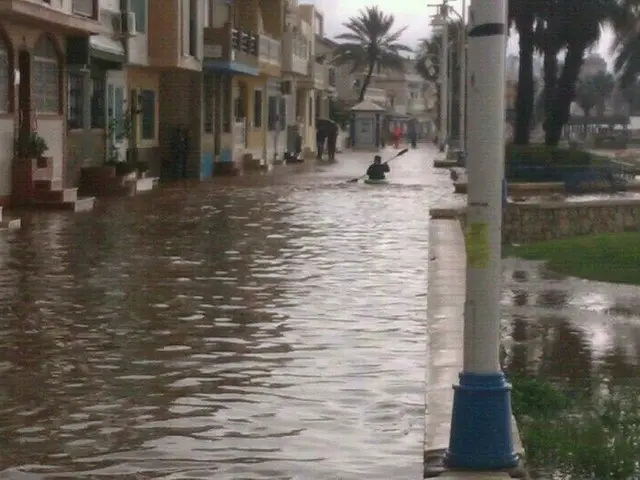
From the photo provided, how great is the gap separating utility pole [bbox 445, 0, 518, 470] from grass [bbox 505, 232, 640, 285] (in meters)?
11.1

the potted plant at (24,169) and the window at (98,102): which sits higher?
the window at (98,102)

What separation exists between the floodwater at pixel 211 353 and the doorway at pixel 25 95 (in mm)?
5779

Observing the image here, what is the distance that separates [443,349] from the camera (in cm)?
1051

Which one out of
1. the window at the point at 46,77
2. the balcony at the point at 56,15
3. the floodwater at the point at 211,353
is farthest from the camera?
the window at the point at 46,77

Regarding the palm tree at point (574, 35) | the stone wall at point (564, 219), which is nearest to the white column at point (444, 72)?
the palm tree at point (574, 35)

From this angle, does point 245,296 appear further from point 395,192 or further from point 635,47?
point 635,47

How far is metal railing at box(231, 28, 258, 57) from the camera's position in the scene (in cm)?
4603

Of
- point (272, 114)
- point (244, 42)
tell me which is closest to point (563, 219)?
point (244, 42)

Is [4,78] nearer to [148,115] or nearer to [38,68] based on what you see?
[38,68]

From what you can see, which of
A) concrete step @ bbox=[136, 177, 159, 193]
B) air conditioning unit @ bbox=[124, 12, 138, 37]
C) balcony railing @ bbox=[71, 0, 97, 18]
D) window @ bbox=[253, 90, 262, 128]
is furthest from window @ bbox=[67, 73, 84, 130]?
window @ bbox=[253, 90, 262, 128]

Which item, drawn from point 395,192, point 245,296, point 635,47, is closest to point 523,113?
point 395,192

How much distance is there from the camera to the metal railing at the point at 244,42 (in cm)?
4603

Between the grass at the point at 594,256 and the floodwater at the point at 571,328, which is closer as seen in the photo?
the floodwater at the point at 571,328

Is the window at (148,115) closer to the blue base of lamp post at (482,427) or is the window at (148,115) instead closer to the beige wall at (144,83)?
the beige wall at (144,83)
